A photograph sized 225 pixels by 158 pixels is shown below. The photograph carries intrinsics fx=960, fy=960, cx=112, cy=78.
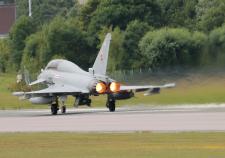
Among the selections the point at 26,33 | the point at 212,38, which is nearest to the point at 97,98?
the point at 212,38

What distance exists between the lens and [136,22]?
8744 centimetres

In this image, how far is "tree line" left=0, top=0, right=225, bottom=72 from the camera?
6894cm

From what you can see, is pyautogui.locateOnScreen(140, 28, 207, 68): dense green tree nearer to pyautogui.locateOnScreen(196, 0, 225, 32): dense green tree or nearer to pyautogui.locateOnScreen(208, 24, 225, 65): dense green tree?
pyautogui.locateOnScreen(208, 24, 225, 65): dense green tree

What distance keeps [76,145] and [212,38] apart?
34.9 metres

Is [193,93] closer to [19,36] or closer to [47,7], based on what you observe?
[19,36]

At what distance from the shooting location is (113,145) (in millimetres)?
29281

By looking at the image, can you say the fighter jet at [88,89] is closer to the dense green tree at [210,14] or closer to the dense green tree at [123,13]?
the dense green tree at [210,14]

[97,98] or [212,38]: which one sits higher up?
[212,38]

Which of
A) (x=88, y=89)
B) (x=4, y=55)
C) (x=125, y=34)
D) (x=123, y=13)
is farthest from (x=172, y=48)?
(x=4, y=55)

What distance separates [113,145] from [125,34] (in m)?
56.5

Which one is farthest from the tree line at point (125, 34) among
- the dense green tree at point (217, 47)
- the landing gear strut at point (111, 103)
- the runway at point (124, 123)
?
the runway at point (124, 123)

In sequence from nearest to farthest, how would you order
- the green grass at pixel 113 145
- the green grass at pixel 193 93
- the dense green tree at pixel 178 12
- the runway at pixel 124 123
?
the green grass at pixel 113 145, the runway at pixel 124 123, the green grass at pixel 193 93, the dense green tree at pixel 178 12

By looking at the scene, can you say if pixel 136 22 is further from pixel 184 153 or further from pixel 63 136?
pixel 184 153

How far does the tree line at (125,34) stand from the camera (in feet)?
226
